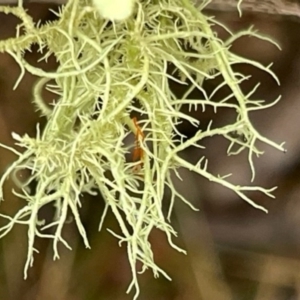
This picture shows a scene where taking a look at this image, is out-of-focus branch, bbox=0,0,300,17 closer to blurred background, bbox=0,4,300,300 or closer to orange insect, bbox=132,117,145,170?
blurred background, bbox=0,4,300,300

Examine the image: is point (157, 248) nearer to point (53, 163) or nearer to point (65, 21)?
point (53, 163)

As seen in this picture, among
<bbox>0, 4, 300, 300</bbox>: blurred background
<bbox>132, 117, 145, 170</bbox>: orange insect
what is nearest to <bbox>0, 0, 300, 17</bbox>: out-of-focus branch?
<bbox>0, 4, 300, 300</bbox>: blurred background

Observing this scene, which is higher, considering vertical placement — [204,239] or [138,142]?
[138,142]

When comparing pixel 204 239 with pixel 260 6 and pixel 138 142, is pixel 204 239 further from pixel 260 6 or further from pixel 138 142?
pixel 260 6

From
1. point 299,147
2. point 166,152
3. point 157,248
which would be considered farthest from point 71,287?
point 299,147

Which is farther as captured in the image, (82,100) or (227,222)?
(227,222)

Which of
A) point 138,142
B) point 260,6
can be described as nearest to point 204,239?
point 138,142

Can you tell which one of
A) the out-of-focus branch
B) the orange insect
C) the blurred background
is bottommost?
the blurred background

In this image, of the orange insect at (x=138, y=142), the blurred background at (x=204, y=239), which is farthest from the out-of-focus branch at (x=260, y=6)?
the orange insect at (x=138, y=142)
